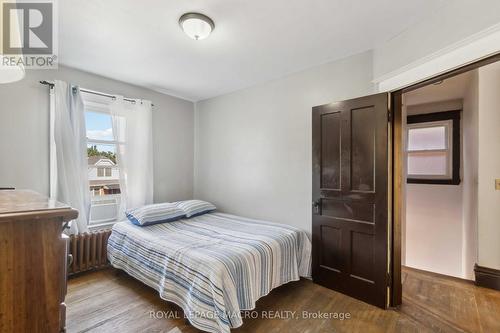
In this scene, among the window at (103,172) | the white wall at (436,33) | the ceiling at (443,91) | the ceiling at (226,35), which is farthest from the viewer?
the window at (103,172)

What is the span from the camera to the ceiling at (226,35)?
1.77 metres

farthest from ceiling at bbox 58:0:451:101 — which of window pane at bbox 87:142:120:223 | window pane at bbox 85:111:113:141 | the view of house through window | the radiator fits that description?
the radiator

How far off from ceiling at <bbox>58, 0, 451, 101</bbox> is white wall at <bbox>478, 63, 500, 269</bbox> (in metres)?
1.54

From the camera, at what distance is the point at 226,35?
2154 mm

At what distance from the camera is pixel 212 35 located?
2.15 meters

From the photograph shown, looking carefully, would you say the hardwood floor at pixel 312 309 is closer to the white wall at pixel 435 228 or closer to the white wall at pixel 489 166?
the white wall at pixel 489 166

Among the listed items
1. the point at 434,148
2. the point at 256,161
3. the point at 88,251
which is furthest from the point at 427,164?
the point at 88,251

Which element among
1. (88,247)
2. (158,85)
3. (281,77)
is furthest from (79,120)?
(281,77)

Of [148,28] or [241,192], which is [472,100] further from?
[148,28]

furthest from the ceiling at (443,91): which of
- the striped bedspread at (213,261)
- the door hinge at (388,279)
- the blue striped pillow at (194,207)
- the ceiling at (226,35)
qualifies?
the blue striped pillow at (194,207)

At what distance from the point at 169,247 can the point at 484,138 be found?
356cm

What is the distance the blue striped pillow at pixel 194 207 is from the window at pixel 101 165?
0.90 meters

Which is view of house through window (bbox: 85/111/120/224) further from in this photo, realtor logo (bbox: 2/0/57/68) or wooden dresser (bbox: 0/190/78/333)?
wooden dresser (bbox: 0/190/78/333)

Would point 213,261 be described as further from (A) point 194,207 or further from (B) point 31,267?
(A) point 194,207
